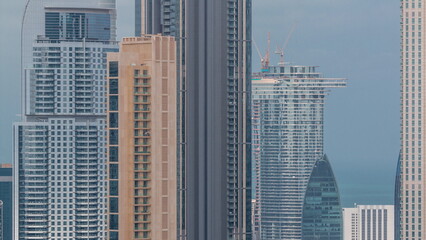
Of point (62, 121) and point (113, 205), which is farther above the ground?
point (62, 121)

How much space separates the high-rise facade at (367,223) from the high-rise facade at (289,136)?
0.83 metres

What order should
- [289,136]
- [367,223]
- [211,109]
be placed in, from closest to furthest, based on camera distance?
[211,109] < [367,223] < [289,136]

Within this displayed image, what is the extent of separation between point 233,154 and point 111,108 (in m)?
1.68

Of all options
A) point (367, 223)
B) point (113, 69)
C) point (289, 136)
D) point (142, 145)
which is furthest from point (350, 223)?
point (142, 145)

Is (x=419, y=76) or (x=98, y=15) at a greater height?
(x=98, y=15)

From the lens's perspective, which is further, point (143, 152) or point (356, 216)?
point (356, 216)

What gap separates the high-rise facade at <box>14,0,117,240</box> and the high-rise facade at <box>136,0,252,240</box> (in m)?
7.93

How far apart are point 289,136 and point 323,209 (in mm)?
1951

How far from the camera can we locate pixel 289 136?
68.2ft

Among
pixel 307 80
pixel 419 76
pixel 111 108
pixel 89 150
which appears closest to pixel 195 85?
pixel 111 108

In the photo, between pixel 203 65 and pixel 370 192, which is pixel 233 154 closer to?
pixel 203 65

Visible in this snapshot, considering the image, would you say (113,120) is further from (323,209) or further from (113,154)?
(323,209)

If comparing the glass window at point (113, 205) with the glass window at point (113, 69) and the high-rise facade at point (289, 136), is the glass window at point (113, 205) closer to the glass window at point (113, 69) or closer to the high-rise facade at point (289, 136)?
the glass window at point (113, 69)

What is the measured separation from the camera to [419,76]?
1165 centimetres
